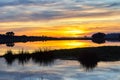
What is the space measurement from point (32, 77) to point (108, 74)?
7.24 metres

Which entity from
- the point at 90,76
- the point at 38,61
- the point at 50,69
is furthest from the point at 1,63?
the point at 90,76

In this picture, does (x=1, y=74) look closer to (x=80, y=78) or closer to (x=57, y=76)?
(x=57, y=76)

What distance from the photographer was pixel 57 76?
37.0 m

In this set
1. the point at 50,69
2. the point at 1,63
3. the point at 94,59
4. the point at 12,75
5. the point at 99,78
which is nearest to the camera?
the point at 99,78

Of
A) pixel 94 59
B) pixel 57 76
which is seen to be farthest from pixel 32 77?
pixel 94 59

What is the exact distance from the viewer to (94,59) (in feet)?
174

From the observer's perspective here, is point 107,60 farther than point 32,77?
Yes

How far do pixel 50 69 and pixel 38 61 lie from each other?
8897 millimetres

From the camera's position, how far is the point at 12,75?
123ft

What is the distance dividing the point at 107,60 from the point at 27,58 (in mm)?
10691

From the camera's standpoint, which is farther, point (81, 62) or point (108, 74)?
point (81, 62)

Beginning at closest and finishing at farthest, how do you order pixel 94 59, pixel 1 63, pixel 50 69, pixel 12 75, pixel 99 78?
1. pixel 99 78
2. pixel 12 75
3. pixel 50 69
4. pixel 1 63
5. pixel 94 59

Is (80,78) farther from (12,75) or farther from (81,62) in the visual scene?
(81,62)

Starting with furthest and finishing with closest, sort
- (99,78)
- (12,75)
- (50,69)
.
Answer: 1. (50,69)
2. (12,75)
3. (99,78)
